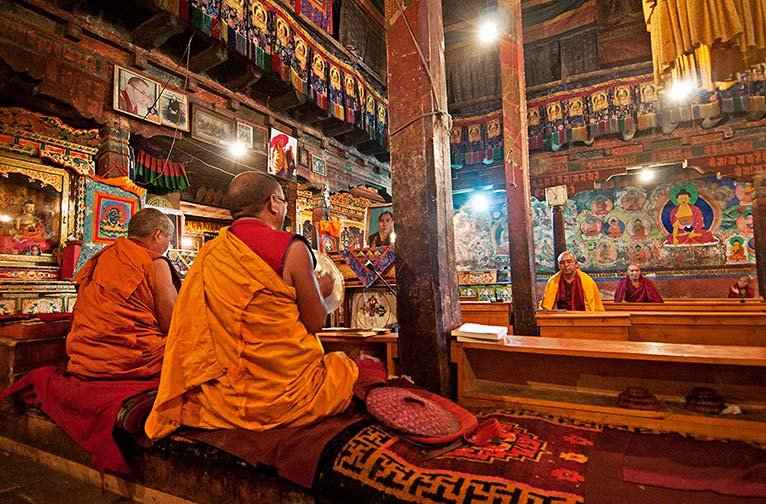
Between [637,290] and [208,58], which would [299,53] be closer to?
[208,58]

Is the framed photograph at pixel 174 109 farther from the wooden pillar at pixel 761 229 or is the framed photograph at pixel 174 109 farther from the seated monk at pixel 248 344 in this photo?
the wooden pillar at pixel 761 229

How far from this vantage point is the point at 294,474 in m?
Answer: 1.59

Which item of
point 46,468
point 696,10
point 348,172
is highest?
point 348,172

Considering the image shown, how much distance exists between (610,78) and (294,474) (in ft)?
40.9

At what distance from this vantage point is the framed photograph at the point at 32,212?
18.3ft

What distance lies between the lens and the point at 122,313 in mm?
2520

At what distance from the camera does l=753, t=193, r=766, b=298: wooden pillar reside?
681 cm

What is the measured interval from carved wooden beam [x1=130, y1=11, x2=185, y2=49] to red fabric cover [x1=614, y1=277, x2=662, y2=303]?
831 cm

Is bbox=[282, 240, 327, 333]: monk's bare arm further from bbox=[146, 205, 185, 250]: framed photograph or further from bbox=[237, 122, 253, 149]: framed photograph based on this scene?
bbox=[146, 205, 185, 250]: framed photograph

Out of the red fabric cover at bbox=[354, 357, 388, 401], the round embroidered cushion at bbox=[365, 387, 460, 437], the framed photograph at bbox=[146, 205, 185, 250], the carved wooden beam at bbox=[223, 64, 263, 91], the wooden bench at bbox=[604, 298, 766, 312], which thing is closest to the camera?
the round embroidered cushion at bbox=[365, 387, 460, 437]

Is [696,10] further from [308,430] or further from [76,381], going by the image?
[76,381]

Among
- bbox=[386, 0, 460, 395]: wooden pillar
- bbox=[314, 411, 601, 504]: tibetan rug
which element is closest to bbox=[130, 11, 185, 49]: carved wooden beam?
bbox=[386, 0, 460, 395]: wooden pillar

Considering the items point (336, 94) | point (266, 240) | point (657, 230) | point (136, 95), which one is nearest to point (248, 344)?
point (266, 240)

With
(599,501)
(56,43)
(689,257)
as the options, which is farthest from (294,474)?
(689,257)
